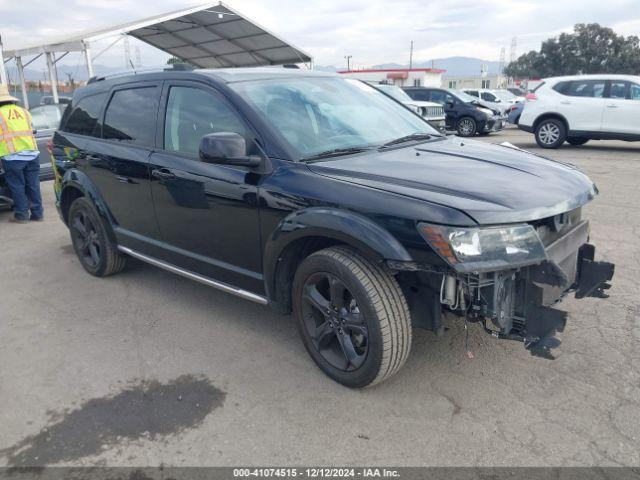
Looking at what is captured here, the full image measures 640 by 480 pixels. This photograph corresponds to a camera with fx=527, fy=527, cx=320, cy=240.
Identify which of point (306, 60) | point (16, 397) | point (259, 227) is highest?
point (306, 60)

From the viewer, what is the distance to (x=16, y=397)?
3.02 meters

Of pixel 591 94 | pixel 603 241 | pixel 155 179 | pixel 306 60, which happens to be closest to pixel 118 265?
pixel 155 179

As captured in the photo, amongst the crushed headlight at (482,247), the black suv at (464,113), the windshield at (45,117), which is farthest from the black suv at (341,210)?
the black suv at (464,113)

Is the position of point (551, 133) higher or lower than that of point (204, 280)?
higher

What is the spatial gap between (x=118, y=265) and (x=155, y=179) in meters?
1.37

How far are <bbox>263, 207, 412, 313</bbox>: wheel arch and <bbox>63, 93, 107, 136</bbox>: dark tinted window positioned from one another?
245 centimetres

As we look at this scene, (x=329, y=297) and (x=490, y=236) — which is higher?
(x=490, y=236)

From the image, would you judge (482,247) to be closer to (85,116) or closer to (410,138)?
(410,138)

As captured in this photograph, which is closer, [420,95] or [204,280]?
[204,280]

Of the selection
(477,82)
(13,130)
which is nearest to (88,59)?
(13,130)

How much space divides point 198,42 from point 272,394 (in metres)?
17.6

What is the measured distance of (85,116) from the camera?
4777 millimetres

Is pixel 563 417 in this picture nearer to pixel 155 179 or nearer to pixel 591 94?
pixel 155 179

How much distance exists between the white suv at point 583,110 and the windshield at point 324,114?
9.68 meters
